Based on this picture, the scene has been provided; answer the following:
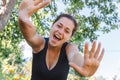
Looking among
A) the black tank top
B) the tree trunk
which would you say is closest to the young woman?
the black tank top

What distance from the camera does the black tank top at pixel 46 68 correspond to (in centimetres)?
281

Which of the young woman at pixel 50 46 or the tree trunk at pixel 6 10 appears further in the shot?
the tree trunk at pixel 6 10

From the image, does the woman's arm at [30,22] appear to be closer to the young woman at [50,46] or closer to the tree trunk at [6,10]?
the young woman at [50,46]

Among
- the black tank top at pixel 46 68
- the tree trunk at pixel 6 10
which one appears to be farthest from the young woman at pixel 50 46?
the tree trunk at pixel 6 10

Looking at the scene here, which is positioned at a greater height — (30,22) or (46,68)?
(30,22)

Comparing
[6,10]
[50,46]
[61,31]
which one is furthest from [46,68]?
[6,10]

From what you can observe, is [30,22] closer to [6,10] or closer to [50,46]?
[50,46]

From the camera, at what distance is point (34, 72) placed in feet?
9.57

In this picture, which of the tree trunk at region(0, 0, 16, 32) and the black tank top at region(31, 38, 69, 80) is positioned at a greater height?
the tree trunk at region(0, 0, 16, 32)

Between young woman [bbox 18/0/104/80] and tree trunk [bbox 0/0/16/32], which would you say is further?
tree trunk [bbox 0/0/16/32]

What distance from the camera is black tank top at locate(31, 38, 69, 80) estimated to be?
281 cm

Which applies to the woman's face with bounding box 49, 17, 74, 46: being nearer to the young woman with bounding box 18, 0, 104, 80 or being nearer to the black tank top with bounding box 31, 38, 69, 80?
the young woman with bounding box 18, 0, 104, 80

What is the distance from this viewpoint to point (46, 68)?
2.85m

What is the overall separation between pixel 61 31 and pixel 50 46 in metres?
0.18
